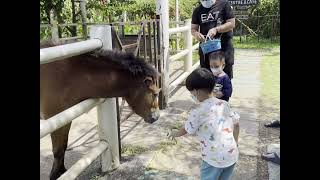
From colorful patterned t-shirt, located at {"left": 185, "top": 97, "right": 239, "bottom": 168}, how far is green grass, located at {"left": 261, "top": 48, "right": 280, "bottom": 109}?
337 cm

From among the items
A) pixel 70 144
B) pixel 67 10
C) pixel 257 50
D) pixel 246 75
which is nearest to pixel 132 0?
pixel 67 10

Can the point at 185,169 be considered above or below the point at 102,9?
below

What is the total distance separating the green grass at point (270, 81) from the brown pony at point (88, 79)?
3.01 metres

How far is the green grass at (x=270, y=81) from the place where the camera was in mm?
5820

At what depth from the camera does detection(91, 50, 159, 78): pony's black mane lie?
10.2 feet

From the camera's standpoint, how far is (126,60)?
3139 millimetres

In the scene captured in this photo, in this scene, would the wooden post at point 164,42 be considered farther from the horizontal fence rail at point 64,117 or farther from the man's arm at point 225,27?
the horizontal fence rail at point 64,117

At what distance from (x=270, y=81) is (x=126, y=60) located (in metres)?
4.72

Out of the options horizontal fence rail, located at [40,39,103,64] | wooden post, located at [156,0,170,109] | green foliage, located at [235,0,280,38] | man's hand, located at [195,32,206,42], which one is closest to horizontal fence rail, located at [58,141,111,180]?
horizontal fence rail, located at [40,39,103,64]

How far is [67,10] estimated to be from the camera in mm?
11570
